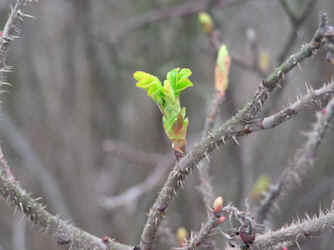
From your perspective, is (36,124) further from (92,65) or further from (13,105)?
(92,65)

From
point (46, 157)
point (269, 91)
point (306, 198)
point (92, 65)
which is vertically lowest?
point (269, 91)

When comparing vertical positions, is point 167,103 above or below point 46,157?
below

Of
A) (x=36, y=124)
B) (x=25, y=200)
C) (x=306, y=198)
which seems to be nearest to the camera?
(x=25, y=200)

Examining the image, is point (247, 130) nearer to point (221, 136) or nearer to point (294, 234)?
point (221, 136)

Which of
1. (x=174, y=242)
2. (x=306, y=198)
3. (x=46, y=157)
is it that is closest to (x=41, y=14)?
(x=46, y=157)

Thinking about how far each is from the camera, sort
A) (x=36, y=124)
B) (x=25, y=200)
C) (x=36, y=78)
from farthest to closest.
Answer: (x=36, y=124), (x=36, y=78), (x=25, y=200)

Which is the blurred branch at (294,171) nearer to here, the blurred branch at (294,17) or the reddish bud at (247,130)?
the reddish bud at (247,130)

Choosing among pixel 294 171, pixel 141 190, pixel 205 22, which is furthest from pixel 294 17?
pixel 141 190
